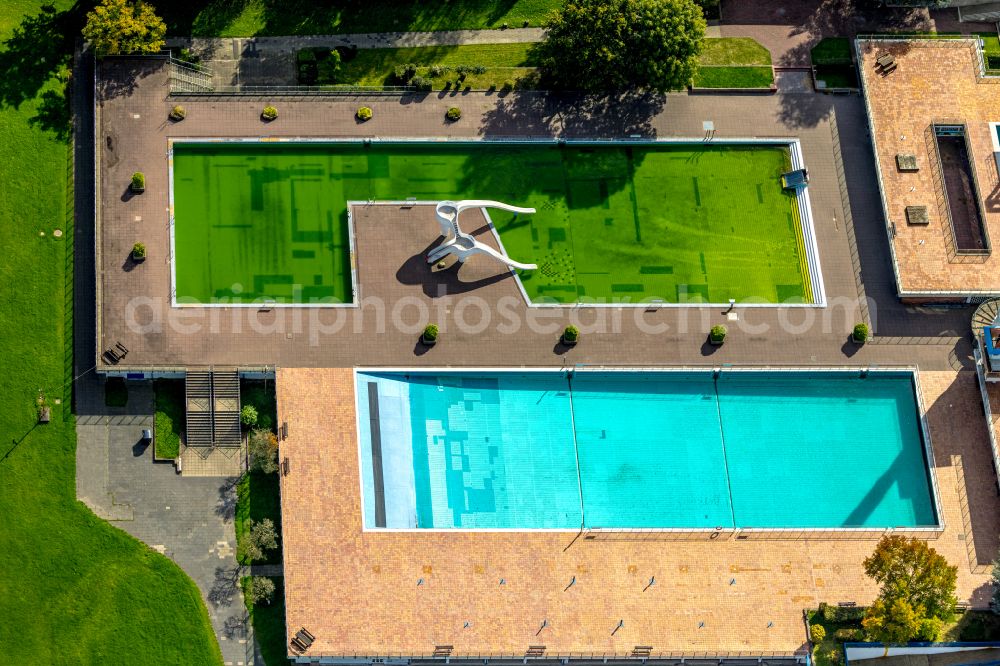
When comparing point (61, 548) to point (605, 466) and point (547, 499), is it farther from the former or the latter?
point (605, 466)

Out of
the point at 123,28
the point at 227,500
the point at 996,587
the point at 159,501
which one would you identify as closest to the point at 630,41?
the point at 123,28

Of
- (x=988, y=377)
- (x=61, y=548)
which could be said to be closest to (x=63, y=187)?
(x=61, y=548)

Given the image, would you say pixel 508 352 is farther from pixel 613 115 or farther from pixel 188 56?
pixel 188 56

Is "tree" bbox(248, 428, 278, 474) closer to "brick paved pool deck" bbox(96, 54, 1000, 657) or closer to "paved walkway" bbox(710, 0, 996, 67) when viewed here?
"brick paved pool deck" bbox(96, 54, 1000, 657)

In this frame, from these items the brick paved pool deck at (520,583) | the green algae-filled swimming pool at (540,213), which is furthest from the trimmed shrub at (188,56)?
the brick paved pool deck at (520,583)

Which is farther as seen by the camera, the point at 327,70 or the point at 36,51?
the point at 327,70

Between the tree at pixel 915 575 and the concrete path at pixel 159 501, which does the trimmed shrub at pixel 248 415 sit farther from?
the tree at pixel 915 575

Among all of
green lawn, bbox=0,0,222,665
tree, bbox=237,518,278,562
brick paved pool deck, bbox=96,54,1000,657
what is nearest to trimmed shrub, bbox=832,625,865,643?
brick paved pool deck, bbox=96,54,1000,657
